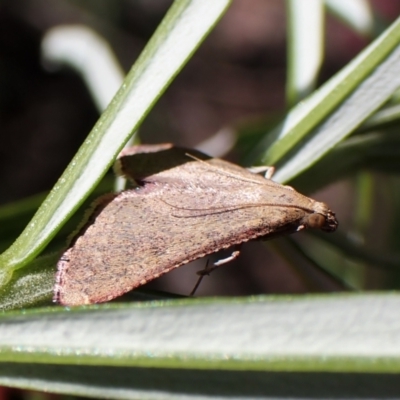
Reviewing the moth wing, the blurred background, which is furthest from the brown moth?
the blurred background

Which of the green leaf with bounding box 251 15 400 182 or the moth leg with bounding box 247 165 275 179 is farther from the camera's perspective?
the moth leg with bounding box 247 165 275 179

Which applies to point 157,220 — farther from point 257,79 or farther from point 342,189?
point 257,79

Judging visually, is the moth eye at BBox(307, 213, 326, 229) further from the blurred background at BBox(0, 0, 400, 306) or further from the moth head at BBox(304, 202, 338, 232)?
the blurred background at BBox(0, 0, 400, 306)

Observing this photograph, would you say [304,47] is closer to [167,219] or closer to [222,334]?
[167,219]

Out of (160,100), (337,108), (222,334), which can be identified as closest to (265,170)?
(337,108)

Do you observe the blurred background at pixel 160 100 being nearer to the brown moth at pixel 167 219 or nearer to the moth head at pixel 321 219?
the moth head at pixel 321 219

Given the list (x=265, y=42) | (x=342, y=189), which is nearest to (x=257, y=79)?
(x=265, y=42)
